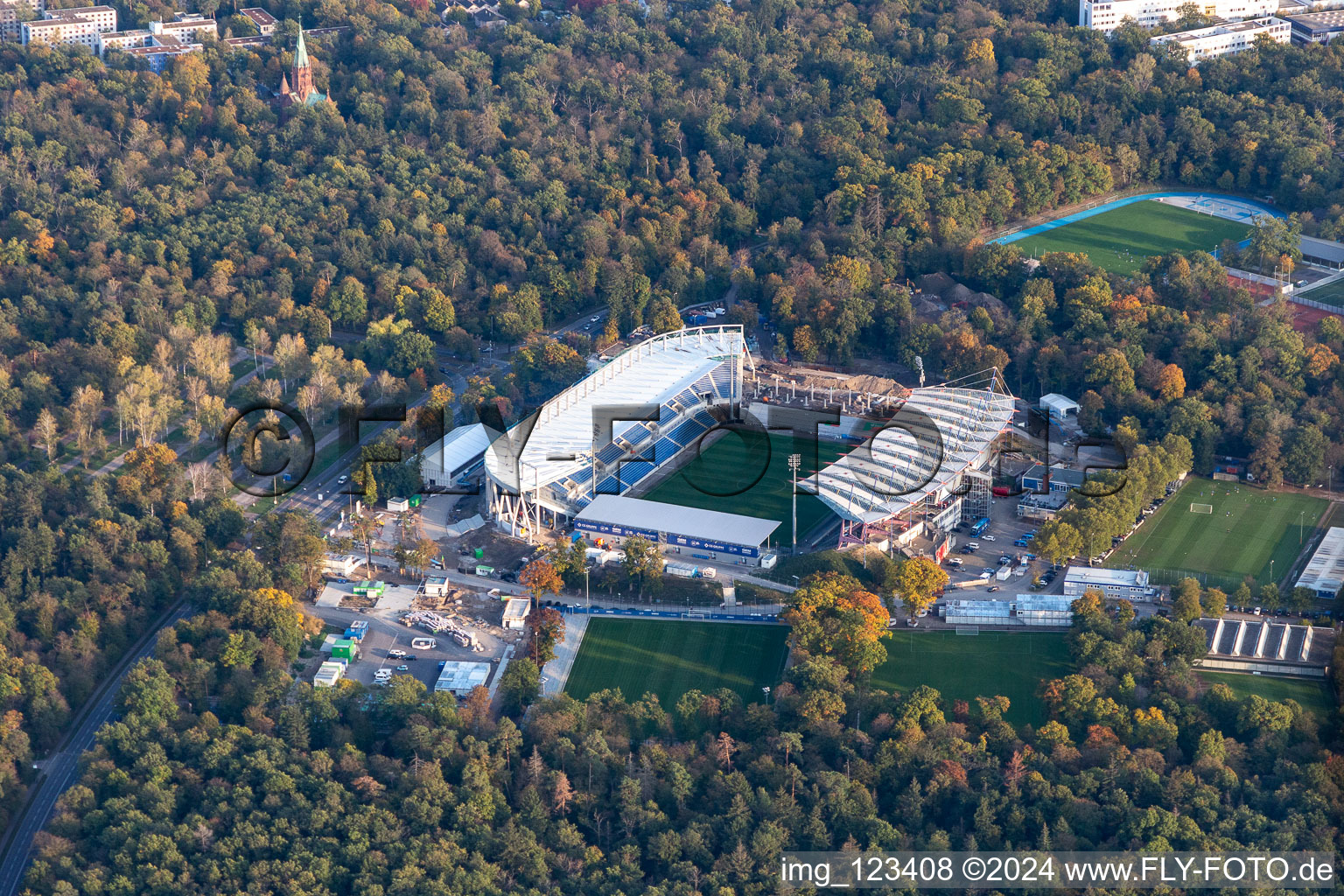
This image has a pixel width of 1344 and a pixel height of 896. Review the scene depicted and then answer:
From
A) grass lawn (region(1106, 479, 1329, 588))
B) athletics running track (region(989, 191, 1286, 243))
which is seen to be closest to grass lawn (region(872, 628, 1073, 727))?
grass lawn (region(1106, 479, 1329, 588))

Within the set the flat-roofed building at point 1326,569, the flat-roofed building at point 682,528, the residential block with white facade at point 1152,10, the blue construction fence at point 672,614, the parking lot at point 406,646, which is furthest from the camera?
the residential block with white facade at point 1152,10

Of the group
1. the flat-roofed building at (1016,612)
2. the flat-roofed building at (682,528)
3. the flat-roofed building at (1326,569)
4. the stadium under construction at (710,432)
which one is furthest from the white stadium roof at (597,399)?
the flat-roofed building at (1326,569)

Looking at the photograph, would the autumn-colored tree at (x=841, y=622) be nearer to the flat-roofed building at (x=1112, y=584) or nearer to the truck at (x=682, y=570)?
the truck at (x=682, y=570)

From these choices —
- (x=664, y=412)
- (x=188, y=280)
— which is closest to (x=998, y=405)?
(x=664, y=412)

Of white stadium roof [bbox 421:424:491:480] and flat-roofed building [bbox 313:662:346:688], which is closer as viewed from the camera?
flat-roofed building [bbox 313:662:346:688]

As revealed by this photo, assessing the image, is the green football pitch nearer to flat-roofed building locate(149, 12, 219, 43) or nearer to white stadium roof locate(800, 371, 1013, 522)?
white stadium roof locate(800, 371, 1013, 522)

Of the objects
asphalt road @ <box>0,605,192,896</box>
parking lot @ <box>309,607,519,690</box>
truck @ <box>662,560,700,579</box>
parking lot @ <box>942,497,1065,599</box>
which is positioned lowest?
asphalt road @ <box>0,605,192,896</box>
